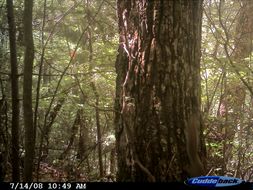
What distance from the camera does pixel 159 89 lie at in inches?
98.3

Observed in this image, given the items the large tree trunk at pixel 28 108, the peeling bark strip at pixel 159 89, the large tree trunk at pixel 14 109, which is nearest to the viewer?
the peeling bark strip at pixel 159 89

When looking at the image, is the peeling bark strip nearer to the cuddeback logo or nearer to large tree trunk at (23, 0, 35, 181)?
the cuddeback logo

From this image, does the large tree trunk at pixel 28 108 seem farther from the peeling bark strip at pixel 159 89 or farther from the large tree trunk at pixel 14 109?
the peeling bark strip at pixel 159 89

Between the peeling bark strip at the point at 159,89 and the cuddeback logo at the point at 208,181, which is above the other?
the peeling bark strip at the point at 159,89

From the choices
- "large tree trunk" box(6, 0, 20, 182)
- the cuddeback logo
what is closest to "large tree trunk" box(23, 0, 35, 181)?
"large tree trunk" box(6, 0, 20, 182)

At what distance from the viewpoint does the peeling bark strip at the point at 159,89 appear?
Result: 98.2 inches

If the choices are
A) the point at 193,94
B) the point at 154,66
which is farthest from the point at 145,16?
the point at 193,94

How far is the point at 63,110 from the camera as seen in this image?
27.9 ft

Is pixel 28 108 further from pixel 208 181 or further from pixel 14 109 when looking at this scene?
pixel 208 181

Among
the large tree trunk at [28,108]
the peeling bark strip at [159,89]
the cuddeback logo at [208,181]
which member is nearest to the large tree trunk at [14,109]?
the large tree trunk at [28,108]

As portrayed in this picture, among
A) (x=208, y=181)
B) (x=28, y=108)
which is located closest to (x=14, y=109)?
(x=28, y=108)

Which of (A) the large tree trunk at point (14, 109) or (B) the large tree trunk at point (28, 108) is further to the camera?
(A) the large tree trunk at point (14, 109)

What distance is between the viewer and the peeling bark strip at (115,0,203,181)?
8.18 feet

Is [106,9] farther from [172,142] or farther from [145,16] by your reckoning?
[172,142]
